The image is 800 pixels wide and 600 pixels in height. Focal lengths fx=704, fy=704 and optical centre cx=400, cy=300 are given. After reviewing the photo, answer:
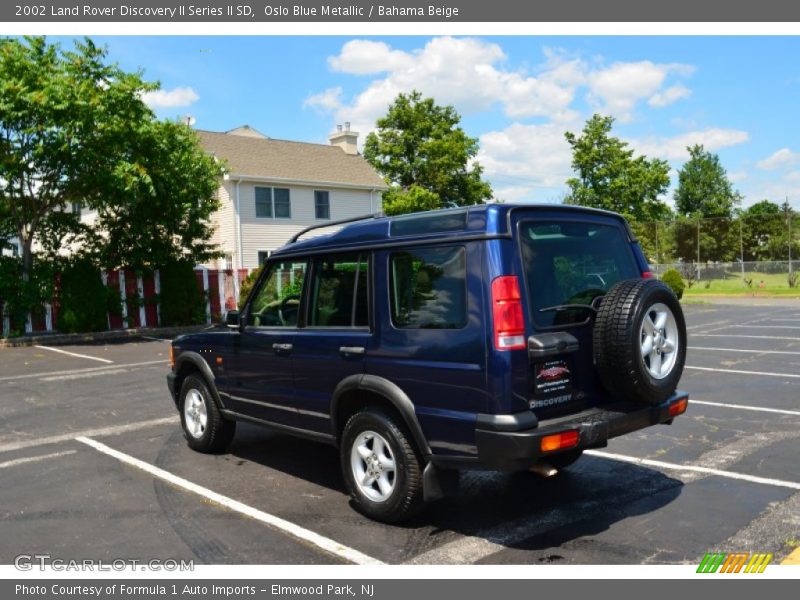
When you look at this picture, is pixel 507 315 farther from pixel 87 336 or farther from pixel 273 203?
pixel 273 203

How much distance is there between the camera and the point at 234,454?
6898 millimetres

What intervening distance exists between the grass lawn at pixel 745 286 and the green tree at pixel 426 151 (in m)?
14.0

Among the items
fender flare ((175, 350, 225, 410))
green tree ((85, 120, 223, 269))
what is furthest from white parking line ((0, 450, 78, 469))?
green tree ((85, 120, 223, 269))

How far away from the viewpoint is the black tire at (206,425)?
667 cm

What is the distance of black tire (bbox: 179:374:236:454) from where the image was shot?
21.9 ft

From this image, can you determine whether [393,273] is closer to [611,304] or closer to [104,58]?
[611,304]

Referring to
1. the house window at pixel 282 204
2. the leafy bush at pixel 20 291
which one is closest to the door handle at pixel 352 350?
the leafy bush at pixel 20 291

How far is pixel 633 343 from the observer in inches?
174

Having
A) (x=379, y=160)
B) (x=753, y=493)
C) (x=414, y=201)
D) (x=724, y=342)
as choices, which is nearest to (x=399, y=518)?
(x=753, y=493)

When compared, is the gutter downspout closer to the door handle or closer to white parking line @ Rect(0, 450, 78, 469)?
white parking line @ Rect(0, 450, 78, 469)

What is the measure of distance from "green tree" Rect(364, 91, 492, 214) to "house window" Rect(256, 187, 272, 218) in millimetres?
13247

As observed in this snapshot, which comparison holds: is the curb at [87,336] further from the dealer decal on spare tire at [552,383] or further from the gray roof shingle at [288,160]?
the dealer decal on spare tire at [552,383]

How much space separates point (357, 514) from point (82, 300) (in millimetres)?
17306
